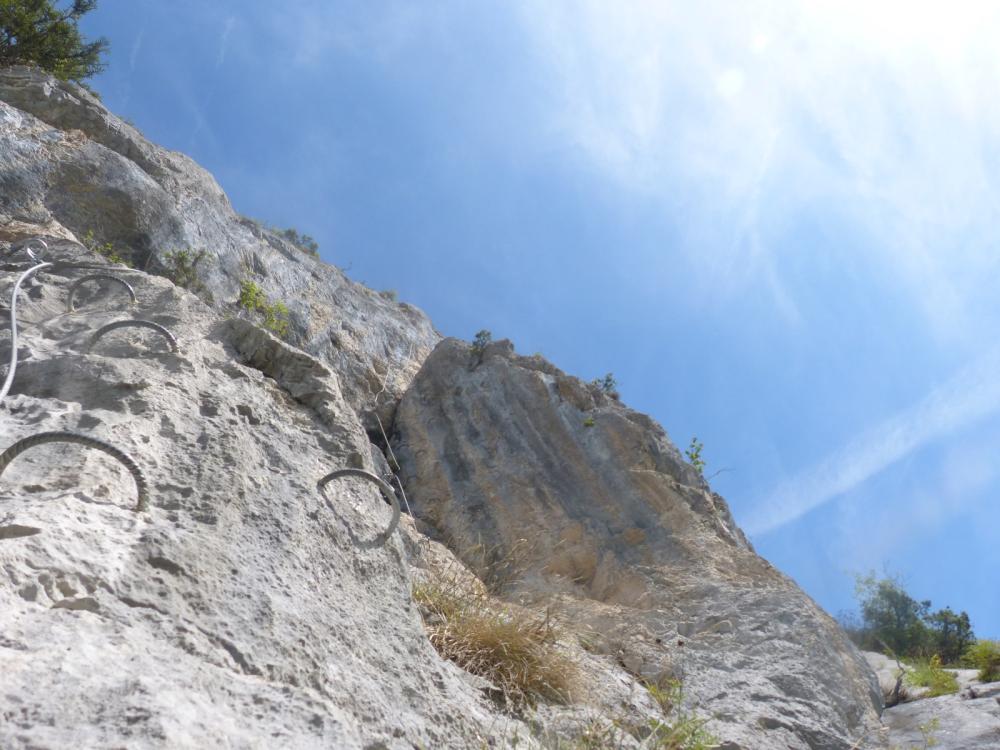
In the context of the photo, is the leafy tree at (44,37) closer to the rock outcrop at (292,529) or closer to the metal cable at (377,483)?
the rock outcrop at (292,529)

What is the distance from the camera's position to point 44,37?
13.8m

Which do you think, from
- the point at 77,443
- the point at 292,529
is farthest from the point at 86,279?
the point at 77,443

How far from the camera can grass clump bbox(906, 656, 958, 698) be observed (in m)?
12.4

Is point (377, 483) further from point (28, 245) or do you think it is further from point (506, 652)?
point (28, 245)

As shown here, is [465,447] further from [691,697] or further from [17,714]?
[17,714]

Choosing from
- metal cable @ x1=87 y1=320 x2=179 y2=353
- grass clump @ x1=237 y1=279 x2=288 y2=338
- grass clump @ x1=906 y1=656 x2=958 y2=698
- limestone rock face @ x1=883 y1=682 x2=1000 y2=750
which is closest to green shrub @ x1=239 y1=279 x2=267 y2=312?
grass clump @ x1=237 y1=279 x2=288 y2=338

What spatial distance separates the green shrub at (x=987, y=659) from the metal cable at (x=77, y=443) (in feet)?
46.4

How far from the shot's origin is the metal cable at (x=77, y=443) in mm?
2883

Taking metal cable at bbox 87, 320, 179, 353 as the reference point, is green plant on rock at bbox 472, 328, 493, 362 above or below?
above

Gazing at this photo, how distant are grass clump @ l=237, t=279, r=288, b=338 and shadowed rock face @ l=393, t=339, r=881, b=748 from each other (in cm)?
199

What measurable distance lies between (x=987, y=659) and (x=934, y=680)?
197cm

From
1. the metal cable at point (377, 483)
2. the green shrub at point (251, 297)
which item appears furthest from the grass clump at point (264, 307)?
the metal cable at point (377, 483)

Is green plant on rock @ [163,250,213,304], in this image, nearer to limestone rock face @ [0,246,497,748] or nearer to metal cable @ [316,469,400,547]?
limestone rock face @ [0,246,497,748]

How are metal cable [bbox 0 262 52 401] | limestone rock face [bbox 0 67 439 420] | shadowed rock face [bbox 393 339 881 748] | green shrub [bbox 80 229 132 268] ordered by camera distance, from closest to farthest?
1. metal cable [bbox 0 262 52 401]
2. shadowed rock face [bbox 393 339 881 748]
3. green shrub [bbox 80 229 132 268]
4. limestone rock face [bbox 0 67 439 420]
